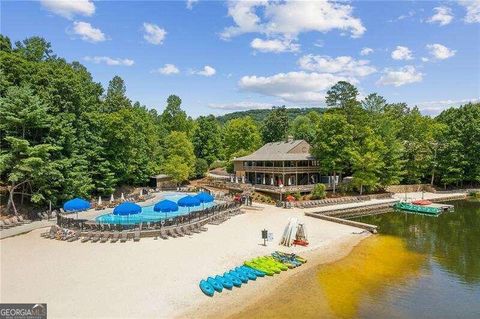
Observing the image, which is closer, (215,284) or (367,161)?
(215,284)

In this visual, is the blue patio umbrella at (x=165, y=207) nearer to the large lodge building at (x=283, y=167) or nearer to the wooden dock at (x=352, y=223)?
the wooden dock at (x=352, y=223)

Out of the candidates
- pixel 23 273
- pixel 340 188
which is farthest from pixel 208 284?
pixel 340 188

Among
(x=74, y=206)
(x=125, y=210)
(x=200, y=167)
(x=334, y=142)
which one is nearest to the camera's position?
(x=125, y=210)

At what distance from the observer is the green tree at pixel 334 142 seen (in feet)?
168

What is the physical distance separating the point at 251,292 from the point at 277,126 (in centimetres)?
6546

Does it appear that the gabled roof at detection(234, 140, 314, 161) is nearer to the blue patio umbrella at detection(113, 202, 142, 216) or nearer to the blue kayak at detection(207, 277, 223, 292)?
the blue patio umbrella at detection(113, 202, 142, 216)

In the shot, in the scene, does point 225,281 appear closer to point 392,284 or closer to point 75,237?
point 392,284

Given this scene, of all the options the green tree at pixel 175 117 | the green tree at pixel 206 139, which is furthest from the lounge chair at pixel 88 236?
the green tree at pixel 175 117

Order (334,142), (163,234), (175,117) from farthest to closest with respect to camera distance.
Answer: (175,117), (334,142), (163,234)

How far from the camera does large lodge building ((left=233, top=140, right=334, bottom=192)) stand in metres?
53.1

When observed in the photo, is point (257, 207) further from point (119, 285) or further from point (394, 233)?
point (119, 285)

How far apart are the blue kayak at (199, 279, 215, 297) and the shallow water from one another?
207 centimetres

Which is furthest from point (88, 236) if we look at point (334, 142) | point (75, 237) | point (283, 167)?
point (334, 142)

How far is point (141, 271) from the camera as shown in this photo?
67.2ft
